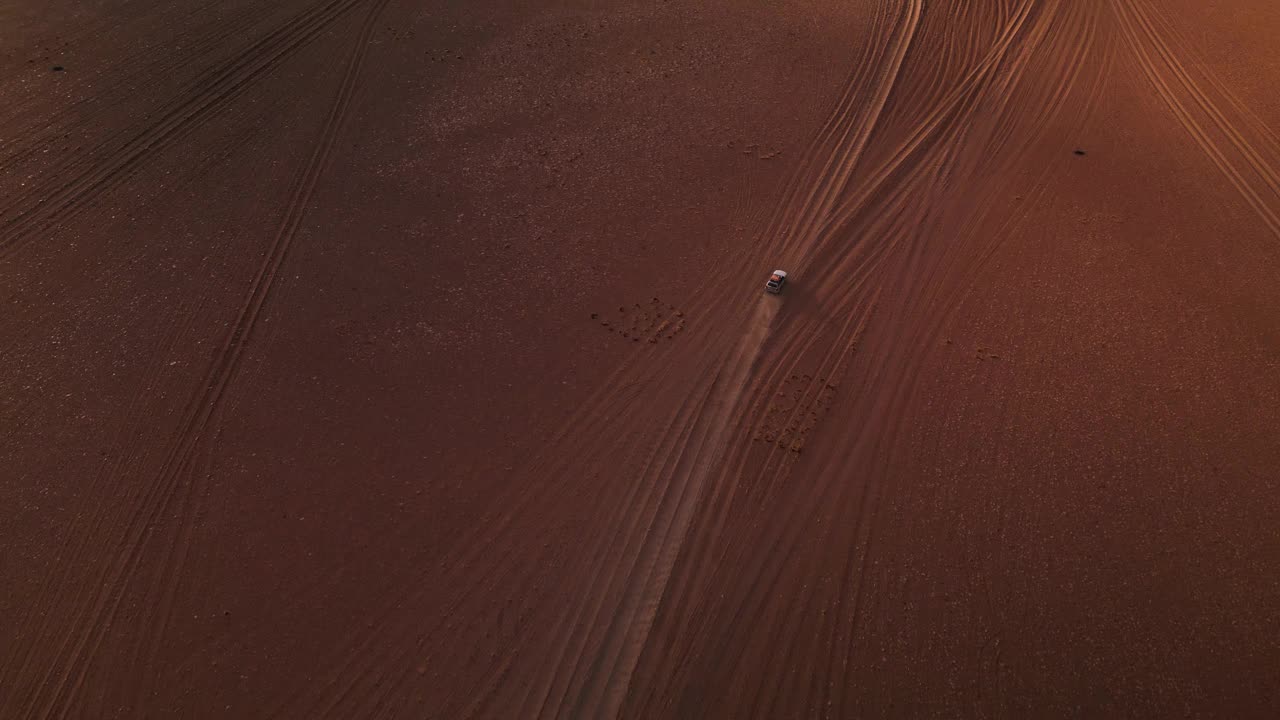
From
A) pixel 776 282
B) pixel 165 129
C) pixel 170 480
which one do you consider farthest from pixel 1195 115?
pixel 165 129

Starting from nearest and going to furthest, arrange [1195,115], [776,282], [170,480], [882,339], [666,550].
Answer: [666,550] → [170,480] → [882,339] → [776,282] → [1195,115]

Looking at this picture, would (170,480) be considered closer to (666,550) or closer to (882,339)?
(666,550)

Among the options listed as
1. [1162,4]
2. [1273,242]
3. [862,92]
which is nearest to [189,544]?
[862,92]

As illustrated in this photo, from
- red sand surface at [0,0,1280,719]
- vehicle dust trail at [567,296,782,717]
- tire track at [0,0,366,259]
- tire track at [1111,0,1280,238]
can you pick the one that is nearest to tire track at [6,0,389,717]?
red sand surface at [0,0,1280,719]

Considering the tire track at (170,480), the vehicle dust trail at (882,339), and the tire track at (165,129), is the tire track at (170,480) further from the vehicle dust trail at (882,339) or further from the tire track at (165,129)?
the vehicle dust trail at (882,339)

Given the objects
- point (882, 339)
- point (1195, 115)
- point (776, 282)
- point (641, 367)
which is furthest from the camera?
point (1195, 115)

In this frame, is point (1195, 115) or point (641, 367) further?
point (1195, 115)

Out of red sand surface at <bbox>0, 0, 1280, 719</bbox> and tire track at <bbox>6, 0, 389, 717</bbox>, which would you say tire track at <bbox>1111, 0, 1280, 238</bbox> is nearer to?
red sand surface at <bbox>0, 0, 1280, 719</bbox>
